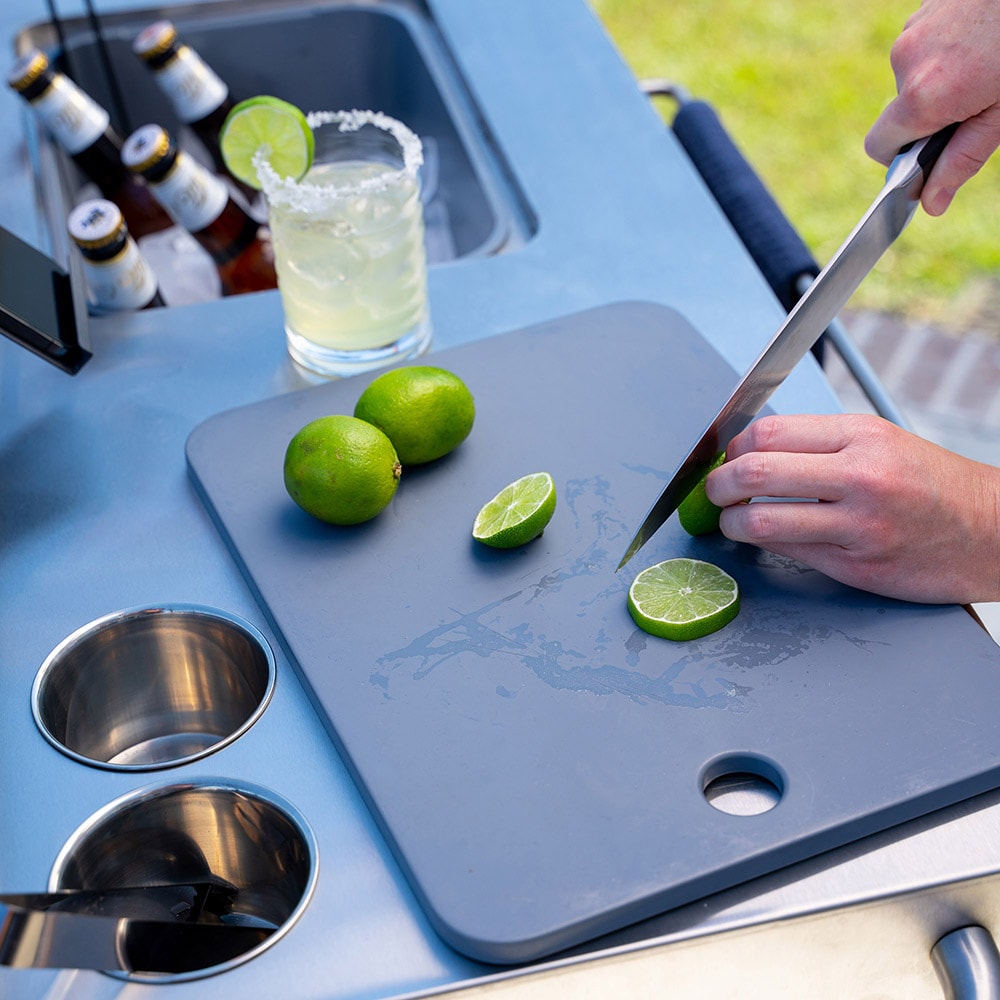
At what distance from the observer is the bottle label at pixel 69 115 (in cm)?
149

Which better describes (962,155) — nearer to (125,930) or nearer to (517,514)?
(517,514)

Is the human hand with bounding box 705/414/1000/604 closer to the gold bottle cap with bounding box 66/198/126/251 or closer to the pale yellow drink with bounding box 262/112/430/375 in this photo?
the pale yellow drink with bounding box 262/112/430/375

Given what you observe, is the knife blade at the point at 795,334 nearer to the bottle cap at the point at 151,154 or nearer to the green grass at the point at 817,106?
the bottle cap at the point at 151,154

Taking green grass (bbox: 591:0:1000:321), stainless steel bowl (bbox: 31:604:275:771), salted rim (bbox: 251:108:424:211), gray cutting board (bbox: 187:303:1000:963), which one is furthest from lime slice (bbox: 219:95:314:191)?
green grass (bbox: 591:0:1000:321)

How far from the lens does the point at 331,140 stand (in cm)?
136

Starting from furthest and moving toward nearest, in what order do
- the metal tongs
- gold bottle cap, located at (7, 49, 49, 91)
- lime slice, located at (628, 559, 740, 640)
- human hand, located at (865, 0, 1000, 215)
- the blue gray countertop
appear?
1. gold bottle cap, located at (7, 49, 49, 91)
2. human hand, located at (865, 0, 1000, 215)
3. lime slice, located at (628, 559, 740, 640)
4. the blue gray countertop
5. the metal tongs

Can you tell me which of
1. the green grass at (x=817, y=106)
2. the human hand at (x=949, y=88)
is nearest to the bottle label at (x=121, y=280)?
the human hand at (x=949, y=88)

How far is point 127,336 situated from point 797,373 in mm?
773

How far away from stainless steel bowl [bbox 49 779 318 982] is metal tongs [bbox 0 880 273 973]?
2 centimetres

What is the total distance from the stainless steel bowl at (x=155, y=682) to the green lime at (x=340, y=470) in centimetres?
13

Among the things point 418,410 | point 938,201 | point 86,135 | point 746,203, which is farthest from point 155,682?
point 746,203

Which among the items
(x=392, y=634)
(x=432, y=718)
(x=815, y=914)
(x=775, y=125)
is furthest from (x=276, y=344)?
(x=775, y=125)

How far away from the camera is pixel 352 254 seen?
1.21m

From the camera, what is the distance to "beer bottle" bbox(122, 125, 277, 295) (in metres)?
1.38
